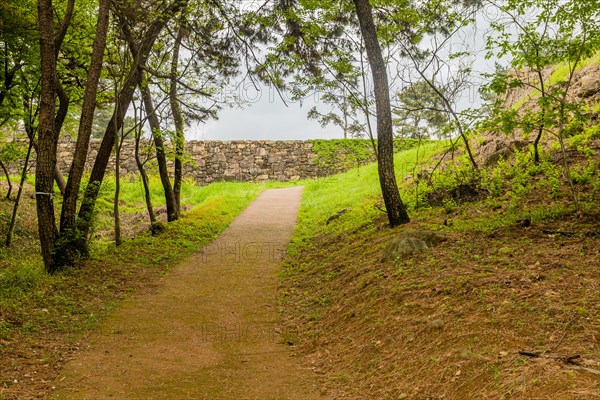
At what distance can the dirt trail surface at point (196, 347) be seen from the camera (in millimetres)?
4125

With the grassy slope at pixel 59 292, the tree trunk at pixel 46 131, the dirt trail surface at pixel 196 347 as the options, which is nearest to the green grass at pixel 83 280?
the grassy slope at pixel 59 292

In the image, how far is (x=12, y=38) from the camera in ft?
31.1

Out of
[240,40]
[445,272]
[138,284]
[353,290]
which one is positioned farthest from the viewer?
[240,40]

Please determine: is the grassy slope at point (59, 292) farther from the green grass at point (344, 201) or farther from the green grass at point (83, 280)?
the green grass at point (344, 201)

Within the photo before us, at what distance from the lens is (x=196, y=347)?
201 inches

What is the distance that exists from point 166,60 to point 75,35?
6.93ft

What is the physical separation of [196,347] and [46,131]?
443cm

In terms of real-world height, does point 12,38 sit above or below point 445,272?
above

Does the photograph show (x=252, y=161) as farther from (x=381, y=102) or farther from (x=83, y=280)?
(x=83, y=280)

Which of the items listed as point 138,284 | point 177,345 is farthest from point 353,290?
point 138,284

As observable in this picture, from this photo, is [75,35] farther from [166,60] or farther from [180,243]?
[180,243]

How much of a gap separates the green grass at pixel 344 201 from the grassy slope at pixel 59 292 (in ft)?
7.80

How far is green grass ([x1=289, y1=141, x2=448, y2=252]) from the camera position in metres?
10.5

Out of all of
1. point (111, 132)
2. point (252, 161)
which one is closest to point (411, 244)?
point (111, 132)
